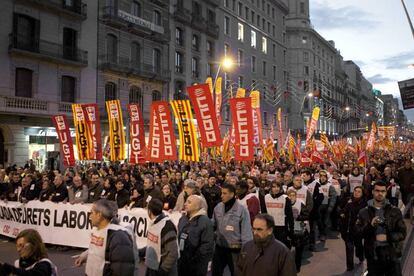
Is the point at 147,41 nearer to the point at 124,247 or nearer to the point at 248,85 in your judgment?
the point at 248,85

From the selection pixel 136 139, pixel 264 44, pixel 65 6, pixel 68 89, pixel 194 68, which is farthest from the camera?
pixel 264 44

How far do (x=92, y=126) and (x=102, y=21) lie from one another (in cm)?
1638

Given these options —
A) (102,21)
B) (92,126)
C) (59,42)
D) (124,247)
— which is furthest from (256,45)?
(124,247)

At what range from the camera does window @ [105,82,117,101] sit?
3198 cm

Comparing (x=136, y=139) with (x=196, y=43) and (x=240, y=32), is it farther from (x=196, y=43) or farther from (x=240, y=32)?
(x=240, y=32)

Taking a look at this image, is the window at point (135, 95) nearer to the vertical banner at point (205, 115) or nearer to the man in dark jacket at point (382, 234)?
the vertical banner at point (205, 115)

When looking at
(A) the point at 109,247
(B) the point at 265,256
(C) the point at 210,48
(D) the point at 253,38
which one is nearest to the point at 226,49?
(C) the point at 210,48

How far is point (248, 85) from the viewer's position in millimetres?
50219

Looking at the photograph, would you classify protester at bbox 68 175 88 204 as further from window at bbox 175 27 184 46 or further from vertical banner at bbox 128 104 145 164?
window at bbox 175 27 184 46

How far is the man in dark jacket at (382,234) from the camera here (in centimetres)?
514

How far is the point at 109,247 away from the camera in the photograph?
13.4ft

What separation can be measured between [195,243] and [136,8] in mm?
32296

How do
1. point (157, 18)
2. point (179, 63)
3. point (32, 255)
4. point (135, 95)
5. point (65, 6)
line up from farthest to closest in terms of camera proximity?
point (179, 63) < point (157, 18) < point (135, 95) < point (65, 6) < point (32, 255)

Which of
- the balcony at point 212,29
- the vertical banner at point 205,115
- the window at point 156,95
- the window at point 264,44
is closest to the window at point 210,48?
the balcony at point 212,29
